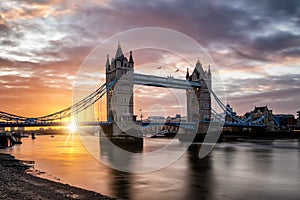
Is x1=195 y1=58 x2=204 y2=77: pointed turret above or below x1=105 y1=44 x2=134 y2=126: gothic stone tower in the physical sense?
above

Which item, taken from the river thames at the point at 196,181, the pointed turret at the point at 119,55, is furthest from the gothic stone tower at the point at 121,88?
the river thames at the point at 196,181

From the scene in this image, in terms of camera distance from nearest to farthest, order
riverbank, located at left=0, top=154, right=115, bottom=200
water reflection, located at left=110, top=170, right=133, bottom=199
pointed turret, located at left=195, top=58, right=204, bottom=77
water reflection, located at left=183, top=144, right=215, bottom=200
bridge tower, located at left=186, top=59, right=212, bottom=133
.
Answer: riverbank, located at left=0, top=154, right=115, bottom=200 < water reflection, located at left=183, top=144, right=215, bottom=200 < water reflection, located at left=110, top=170, right=133, bottom=199 < bridge tower, located at left=186, top=59, right=212, bottom=133 < pointed turret, located at left=195, top=58, right=204, bottom=77

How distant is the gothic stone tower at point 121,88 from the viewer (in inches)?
1783

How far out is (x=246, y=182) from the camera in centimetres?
1565

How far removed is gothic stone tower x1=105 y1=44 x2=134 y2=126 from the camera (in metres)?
45.3

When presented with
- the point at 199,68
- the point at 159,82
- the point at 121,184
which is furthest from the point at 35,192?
the point at 199,68

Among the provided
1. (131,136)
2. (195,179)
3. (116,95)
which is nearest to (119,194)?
(195,179)

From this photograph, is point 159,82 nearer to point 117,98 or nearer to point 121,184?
point 117,98

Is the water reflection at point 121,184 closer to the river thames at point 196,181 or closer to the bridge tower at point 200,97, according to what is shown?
the river thames at point 196,181

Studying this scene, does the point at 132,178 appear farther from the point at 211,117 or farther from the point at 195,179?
the point at 211,117

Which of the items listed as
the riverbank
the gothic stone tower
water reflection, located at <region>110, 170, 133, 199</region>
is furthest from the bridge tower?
the riverbank

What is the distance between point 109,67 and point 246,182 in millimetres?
37428

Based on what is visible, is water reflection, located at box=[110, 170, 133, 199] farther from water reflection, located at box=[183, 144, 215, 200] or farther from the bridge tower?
the bridge tower

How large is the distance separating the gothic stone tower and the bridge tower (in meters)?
22.0
